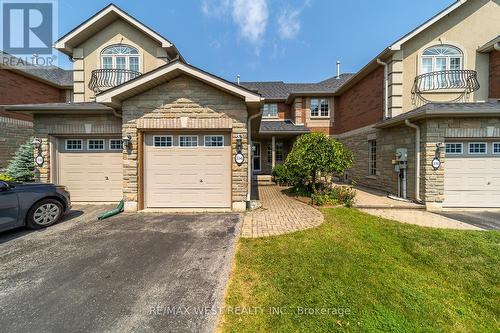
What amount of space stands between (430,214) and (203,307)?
8.05 metres

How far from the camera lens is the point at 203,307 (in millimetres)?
2787

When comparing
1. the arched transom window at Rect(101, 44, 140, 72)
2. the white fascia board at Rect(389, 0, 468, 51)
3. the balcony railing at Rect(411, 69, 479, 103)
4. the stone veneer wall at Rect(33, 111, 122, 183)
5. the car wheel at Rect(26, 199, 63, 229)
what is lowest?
the car wheel at Rect(26, 199, 63, 229)

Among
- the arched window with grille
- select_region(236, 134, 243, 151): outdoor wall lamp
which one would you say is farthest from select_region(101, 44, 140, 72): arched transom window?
the arched window with grille

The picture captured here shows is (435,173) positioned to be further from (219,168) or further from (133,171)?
(133,171)

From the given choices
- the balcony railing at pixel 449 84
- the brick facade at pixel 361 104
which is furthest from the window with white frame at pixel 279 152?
the balcony railing at pixel 449 84

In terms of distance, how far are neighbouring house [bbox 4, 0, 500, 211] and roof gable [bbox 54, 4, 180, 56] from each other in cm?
5

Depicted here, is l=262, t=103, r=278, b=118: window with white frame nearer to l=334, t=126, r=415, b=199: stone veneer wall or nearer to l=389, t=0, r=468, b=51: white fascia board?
l=334, t=126, r=415, b=199: stone veneer wall

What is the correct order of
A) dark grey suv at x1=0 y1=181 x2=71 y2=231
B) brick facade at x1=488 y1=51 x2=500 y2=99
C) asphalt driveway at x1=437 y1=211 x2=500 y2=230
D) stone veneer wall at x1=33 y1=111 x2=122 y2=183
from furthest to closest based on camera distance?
brick facade at x1=488 y1=51 x2=500 y2=99 → stone veneer wall at x1=33 y1=111 x2=122 y2=183 → asphalt driveway at x1=437 y1=211 x2=500 y2=230 → dark grey suv at x1=0 y1=181 x2=71 y2=231

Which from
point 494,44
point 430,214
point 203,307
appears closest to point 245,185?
point 203,307

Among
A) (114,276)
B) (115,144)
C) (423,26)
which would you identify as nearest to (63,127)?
(115,144)

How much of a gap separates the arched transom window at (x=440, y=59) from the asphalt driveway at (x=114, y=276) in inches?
435

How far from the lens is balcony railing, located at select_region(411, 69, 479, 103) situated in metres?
9.16

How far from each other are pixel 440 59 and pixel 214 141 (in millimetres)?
10767

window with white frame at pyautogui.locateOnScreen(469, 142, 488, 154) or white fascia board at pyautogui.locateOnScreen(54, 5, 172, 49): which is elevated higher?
white fascia board at pyautogui.locateOnScreen(54, 5, 172, 49)
